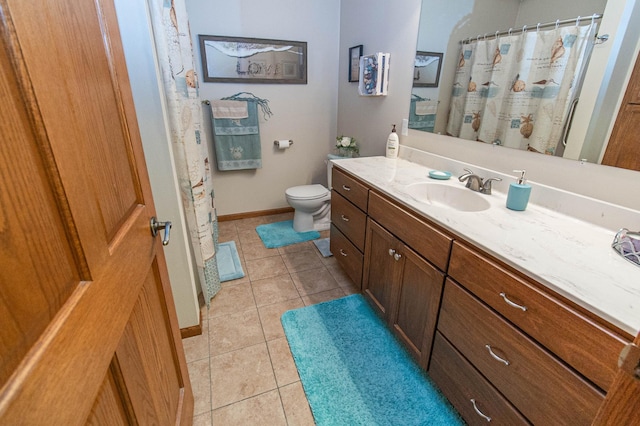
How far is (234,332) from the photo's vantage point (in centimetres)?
176

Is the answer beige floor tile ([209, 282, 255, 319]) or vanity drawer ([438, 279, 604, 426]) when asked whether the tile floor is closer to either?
beige floor tile ([209, 282, 255, 319])

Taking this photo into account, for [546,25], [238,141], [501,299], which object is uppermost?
[546,25]

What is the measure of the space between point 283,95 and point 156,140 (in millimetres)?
1877

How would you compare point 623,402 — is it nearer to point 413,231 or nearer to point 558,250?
point 558,250

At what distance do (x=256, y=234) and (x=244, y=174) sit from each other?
65cm

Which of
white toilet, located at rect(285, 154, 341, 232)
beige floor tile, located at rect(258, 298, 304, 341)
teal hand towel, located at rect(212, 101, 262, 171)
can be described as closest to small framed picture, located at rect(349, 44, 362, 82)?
white toilet, located at rect(285, 154, 341, 232)

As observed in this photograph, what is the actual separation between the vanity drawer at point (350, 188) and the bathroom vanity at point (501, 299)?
0.04 meters

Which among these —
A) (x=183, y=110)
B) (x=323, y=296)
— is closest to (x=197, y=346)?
(x=323, y=296)

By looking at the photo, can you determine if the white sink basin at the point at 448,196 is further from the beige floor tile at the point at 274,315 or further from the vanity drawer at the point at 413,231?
the beige floor tile at the point at 274,315

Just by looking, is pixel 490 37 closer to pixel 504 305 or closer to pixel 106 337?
pixel 504 305

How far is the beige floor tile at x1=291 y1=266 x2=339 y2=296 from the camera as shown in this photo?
2.13m

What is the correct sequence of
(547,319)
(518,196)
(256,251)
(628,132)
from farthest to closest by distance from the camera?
(256,251) → (518,196) → (628,132) → (547,319)

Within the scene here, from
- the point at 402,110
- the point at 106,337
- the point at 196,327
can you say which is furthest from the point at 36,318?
the point at 402,110

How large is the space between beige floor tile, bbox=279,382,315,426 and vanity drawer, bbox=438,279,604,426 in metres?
0.68
